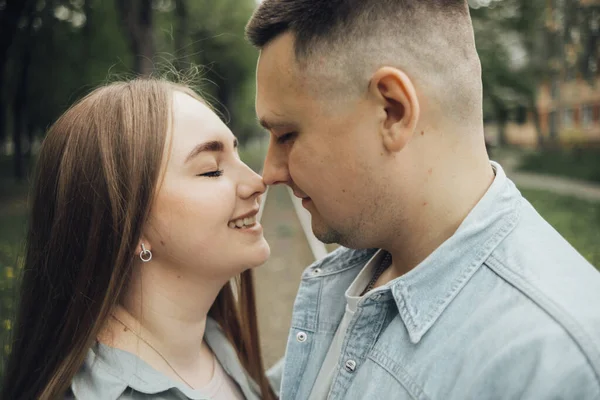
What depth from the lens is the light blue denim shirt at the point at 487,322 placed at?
1406 mm

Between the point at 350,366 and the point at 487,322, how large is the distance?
56 cm

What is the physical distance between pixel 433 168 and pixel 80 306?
1507 mm

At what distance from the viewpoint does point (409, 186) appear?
1870 mm

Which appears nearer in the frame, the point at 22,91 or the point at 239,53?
the point at 22,91

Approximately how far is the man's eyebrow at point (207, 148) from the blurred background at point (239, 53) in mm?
666

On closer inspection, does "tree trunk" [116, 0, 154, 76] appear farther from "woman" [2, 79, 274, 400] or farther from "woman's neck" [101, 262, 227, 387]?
"woman's neck" [101, 262, 227, 387]

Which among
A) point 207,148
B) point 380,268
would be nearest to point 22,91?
point 207,148

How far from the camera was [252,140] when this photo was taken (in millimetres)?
83812

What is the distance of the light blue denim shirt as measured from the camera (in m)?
1.41

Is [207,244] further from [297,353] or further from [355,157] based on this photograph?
[355,157]

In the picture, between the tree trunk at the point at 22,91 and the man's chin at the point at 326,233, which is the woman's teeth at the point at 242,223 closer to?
the man's chin at the point at 326,233

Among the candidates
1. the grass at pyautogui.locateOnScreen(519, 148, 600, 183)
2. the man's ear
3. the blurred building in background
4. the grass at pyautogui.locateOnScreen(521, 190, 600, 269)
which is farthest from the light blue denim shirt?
the grass at pyautogui.locateOnScreen(519, 148, 600, 183)

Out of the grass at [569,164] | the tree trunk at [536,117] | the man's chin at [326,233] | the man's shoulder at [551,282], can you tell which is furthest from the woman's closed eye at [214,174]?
the grass at [569,164]

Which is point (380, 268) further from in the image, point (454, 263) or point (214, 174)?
point (214, 174)
